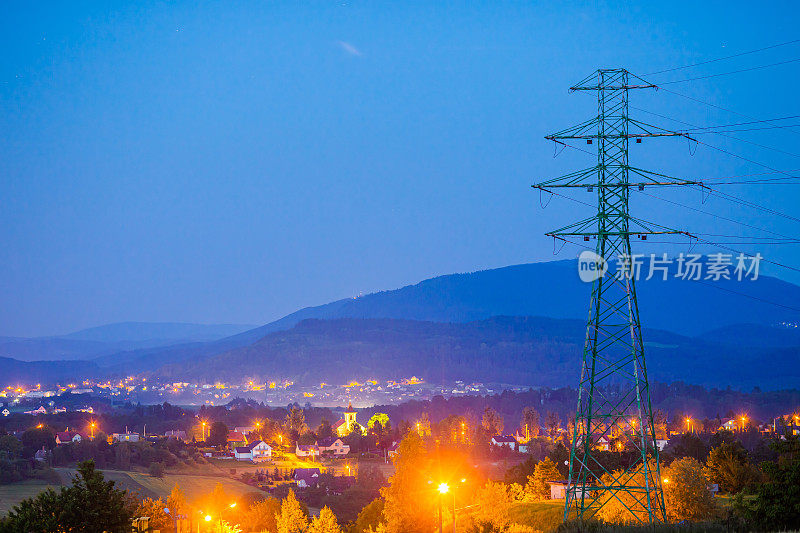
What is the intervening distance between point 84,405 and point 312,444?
96397mm

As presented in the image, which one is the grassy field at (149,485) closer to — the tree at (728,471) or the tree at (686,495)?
the tree at (728,471)

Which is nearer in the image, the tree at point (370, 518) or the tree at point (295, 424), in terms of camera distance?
the tree at point (370, 518)

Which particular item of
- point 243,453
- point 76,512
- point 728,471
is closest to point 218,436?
point 243,453

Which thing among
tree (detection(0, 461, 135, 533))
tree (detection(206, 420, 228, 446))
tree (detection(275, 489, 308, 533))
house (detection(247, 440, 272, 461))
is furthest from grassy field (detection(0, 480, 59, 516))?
tree (detection(206, 420, 228, 446))

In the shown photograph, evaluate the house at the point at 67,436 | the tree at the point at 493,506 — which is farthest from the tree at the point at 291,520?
the house at the point at 67,436

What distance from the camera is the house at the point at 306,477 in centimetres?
7478

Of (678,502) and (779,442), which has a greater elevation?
(779,442)

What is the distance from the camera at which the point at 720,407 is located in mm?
159250

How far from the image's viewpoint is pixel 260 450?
10056 centimetres

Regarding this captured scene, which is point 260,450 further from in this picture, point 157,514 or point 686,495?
point 686,495

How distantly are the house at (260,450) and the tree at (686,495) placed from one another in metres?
68.3

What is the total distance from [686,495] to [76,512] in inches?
910

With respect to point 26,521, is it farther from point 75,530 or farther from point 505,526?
point 505,526

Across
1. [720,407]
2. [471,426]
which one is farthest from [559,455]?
[720,407]
